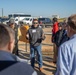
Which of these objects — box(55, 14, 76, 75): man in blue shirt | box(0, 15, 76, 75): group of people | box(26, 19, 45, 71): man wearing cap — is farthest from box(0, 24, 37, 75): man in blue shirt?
box(26, 19, 45, 71): man wearing cap

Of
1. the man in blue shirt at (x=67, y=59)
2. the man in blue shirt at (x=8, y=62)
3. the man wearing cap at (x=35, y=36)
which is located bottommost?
the man wearing cap at (x=35, y=36)

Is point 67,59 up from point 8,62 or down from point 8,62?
down

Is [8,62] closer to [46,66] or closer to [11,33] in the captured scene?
[11,33]

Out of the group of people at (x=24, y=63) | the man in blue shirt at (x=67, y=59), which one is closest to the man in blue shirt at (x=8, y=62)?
the group of people at (x=24, y=63)

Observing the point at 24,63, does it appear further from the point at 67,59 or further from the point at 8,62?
the point at 67,59

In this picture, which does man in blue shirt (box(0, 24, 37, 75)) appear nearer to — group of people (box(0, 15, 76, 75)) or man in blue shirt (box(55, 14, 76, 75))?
group of people (box(0, 15, 76, 75))

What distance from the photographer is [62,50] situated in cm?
294

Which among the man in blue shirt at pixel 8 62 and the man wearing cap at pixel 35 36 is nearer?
the man in blue shirt at pixel 8 62

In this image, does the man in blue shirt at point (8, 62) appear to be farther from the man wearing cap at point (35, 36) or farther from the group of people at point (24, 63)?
the man wearing cap at point (35, 36)

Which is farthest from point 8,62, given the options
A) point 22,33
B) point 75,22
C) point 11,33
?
point 22,33

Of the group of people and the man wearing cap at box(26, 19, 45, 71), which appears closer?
the group of people

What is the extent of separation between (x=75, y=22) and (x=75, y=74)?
0.64 metres

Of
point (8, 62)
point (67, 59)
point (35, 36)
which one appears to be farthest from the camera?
point (35, 36)

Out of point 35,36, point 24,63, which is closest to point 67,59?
point 24,63
